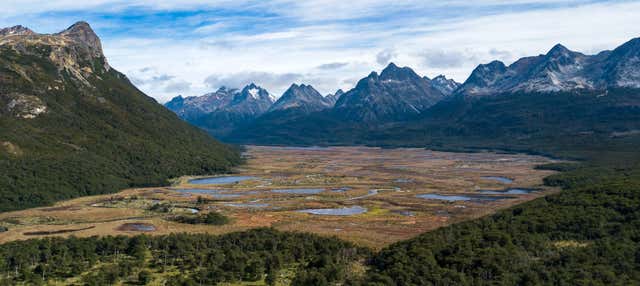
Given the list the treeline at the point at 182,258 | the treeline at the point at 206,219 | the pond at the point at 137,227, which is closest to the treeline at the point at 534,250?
the treeline at the point at 182,258

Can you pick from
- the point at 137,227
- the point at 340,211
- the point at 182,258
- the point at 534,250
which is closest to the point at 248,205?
the point at 340,211

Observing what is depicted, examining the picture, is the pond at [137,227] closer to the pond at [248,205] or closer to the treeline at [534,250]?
the pond at [248,205]

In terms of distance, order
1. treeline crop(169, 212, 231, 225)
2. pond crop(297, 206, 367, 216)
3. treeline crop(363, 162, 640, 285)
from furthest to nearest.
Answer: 1. pond crop(297, 206, 367, 216)
2. treeline crop(169, 212, 231, 225)
3. treeline crop(363, 162, 640, 285)

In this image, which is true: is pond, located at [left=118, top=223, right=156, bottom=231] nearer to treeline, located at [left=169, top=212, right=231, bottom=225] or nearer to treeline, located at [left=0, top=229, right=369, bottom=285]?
treeline, located at [left=169, top=212, right=231, bottom=225]

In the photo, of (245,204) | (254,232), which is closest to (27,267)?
(254,232)

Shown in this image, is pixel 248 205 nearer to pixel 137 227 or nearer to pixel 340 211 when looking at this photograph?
pixel 340 211

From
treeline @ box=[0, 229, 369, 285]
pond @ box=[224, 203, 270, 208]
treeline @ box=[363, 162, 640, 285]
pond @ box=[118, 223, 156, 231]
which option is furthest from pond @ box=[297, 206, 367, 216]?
pond @ box=[118, 223, 156, 231]
